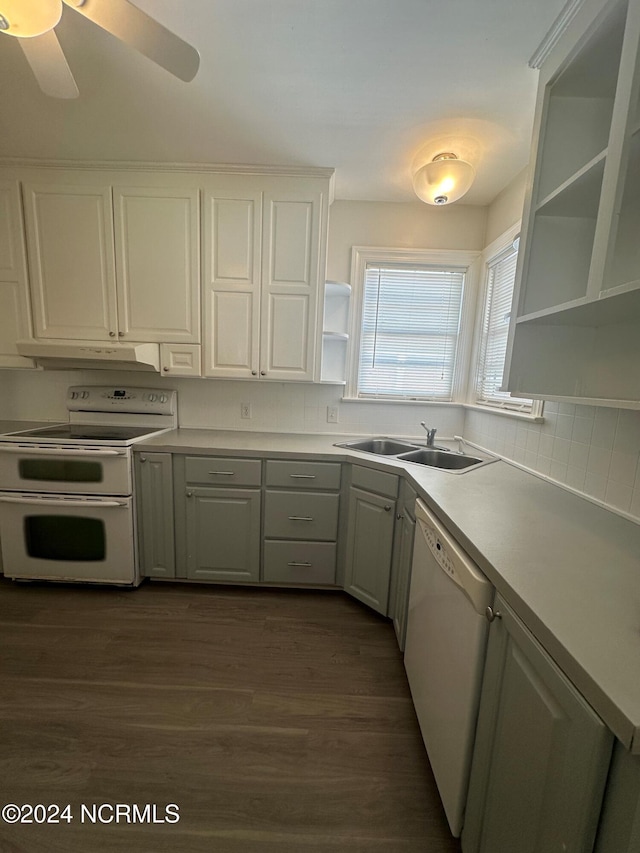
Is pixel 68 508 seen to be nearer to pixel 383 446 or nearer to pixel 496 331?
pixel 383 446

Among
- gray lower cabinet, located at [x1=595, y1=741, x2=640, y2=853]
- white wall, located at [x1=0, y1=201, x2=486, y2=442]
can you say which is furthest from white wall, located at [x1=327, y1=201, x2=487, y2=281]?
gray lower cabinet, located at [x1=595, y1=741, x2=640, y2=853]

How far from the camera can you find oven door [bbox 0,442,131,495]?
201 cm

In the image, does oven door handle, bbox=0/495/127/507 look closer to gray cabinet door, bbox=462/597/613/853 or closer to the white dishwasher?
the white dishwasher

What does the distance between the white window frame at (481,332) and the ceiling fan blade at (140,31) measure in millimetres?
1800

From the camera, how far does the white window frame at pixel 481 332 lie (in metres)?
1.99

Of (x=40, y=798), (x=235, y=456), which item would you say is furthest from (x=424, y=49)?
(x=40, y=798)

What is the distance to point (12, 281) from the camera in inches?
87.7

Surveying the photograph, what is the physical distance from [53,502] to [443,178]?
282 cm

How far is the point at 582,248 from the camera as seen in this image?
4.57 ft

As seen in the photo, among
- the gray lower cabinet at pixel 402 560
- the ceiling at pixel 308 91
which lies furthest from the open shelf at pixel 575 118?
the gray lower cabinet at pixel 402 560

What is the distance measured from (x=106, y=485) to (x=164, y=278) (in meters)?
1.33

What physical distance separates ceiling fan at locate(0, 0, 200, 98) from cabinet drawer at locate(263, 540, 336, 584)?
7.13ft

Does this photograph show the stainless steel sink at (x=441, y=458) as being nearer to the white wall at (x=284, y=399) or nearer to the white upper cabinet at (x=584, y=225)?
the white wall at (x=284, y=399)

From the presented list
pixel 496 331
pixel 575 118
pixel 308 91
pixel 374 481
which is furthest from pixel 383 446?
pixel 308 91
